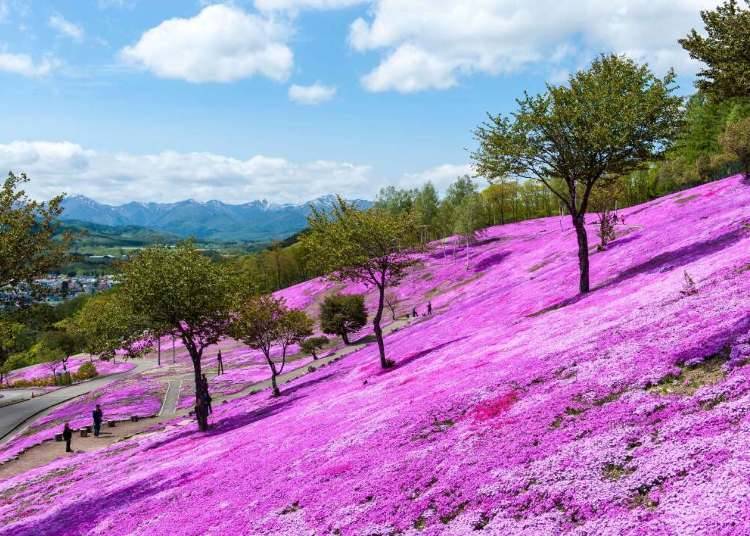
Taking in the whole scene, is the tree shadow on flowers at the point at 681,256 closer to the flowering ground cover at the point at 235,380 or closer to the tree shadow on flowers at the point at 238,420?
the tree shadow on flowers at the point at 238,420

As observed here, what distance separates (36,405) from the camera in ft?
238

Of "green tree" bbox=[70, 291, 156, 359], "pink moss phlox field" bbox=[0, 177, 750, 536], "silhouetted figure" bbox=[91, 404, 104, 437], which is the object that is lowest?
"silhouetted figure" bbox=[91, 404, 104, 437]

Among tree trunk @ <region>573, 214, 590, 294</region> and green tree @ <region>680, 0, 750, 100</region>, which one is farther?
tree trunk @ <region>573, 214, 590, 294</region>

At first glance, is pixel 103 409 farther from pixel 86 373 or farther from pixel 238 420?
pixel 86 373

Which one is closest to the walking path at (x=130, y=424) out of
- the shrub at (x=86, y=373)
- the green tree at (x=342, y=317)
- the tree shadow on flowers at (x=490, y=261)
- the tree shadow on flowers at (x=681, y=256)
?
the green tree at (x=342, y=317)

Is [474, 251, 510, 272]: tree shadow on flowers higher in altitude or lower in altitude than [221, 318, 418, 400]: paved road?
higher

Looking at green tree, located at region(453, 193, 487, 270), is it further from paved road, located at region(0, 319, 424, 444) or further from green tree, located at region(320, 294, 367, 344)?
paved road, located at region(0, 319, 424, 444)

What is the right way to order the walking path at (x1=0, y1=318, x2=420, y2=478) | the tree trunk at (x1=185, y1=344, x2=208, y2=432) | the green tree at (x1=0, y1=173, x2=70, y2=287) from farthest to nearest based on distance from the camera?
1. the walking path at (x1=0, y1=318, x2=420, y2=478)
2. the tree trunk at (x1=185, y1=344, x2=208, y2=432)
3. the green tree at (x1=0, y1=173, x2=70, y2=287)

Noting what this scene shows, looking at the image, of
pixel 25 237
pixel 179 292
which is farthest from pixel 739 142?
pixel 25 237

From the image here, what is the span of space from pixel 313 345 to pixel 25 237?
178 feet

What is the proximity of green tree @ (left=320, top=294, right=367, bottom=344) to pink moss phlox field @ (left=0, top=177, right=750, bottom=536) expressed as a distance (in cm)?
4205

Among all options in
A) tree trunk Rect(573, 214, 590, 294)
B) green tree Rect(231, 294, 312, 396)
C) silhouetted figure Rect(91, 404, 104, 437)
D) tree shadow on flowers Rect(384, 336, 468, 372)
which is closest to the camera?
tree trunk Rect(573, 214, 590, 294)

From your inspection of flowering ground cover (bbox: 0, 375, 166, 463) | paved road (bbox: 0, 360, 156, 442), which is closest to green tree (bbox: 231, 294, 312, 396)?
flowering ground cover (bbox: 0, 375, 166, 463)

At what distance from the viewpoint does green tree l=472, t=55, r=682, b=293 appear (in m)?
32.8
